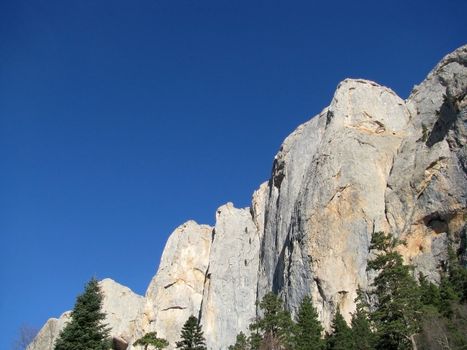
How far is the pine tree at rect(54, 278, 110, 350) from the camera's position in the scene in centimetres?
2903

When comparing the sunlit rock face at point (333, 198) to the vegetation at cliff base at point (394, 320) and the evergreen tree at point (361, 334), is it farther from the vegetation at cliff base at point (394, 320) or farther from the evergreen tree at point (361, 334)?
the evergreen tree at point (361, 334)

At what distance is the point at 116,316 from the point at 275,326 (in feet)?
221

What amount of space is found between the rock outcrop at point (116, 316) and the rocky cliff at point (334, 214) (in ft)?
4.47

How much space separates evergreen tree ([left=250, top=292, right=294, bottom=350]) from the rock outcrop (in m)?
52.7

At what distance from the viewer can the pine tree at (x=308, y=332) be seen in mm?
41644

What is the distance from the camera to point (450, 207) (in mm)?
53375

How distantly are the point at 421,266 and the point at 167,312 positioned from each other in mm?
46020

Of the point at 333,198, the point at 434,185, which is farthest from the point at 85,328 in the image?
the point at 434,185

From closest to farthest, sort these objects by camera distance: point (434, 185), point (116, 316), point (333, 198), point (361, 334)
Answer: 1. point (361, 334)
2. point (434, 185)
3. point (333, 198)
4. point (116, 316)

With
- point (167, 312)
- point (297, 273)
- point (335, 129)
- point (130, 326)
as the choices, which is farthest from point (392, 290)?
point (130, 326)

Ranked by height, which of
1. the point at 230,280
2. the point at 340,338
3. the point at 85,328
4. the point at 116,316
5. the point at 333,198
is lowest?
the point at 85,328

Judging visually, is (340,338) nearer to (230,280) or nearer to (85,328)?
(85,328)

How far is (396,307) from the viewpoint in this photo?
31359 mm

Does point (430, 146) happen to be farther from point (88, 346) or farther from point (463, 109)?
point (88, 346)
